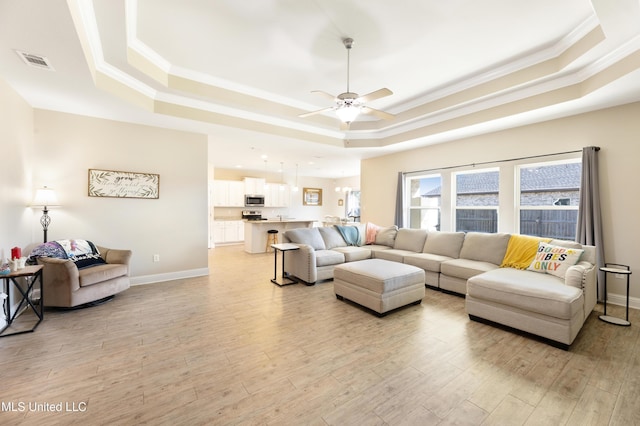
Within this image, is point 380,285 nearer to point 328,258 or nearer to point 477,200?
point 328,258

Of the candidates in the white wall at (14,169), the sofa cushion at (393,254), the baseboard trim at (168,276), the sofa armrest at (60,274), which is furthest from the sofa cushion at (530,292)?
the white wall at (14,169)

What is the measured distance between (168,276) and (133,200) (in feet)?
4.61

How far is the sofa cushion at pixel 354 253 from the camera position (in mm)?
4852

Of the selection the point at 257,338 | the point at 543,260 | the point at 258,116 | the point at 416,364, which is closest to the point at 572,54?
the point at 543,260

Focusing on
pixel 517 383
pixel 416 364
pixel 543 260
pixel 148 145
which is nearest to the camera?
pixel 517 383

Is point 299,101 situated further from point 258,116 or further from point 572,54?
point 572,54

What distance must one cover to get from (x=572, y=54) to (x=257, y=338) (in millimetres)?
4622

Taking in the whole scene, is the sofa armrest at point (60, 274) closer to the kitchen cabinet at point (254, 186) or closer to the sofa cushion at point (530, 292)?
the sofa cushion at point (530, 292)

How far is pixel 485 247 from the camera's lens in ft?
13.3

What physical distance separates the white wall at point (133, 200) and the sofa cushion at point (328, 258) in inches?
86.8

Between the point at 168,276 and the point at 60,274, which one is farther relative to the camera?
the point at 168,276

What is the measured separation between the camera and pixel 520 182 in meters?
4.48

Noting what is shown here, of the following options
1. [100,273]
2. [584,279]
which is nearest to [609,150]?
[584,279]

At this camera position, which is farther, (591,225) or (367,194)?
(367,194)
